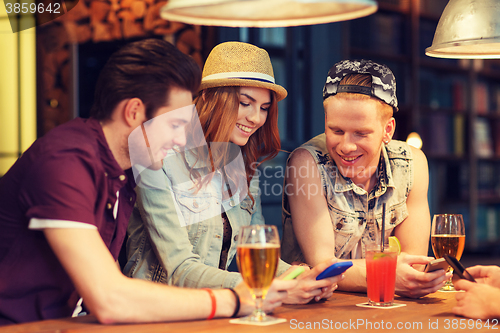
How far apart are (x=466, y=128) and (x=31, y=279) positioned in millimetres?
4743

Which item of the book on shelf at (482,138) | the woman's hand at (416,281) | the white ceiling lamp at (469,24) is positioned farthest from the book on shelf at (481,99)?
the woman's hand at (416,281)

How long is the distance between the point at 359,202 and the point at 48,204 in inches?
46.2

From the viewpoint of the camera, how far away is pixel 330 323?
1.10m

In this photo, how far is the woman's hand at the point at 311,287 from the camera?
1.30 meters

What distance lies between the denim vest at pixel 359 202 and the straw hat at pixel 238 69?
0.31 meters

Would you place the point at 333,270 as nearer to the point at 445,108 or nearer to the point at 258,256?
the point at 258,256

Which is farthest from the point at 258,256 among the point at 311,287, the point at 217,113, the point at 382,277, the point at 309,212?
the point at 217,113

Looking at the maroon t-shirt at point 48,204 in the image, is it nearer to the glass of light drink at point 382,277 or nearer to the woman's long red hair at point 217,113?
the woman's long red hair at point 217,113

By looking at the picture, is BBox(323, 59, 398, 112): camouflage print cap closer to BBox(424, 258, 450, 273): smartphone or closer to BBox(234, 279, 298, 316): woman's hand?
BBox(424, 258, 450, 273): smartphone

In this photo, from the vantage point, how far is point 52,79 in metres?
3.86

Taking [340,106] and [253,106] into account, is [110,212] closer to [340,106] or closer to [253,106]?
[253,106]

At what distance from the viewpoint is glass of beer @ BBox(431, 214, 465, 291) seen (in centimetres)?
156

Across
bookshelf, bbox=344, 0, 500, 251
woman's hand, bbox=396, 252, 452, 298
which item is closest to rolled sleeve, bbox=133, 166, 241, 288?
woman's hand, bbox=396, 252, 452, 298

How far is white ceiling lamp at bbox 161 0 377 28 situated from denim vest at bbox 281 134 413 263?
80cm
